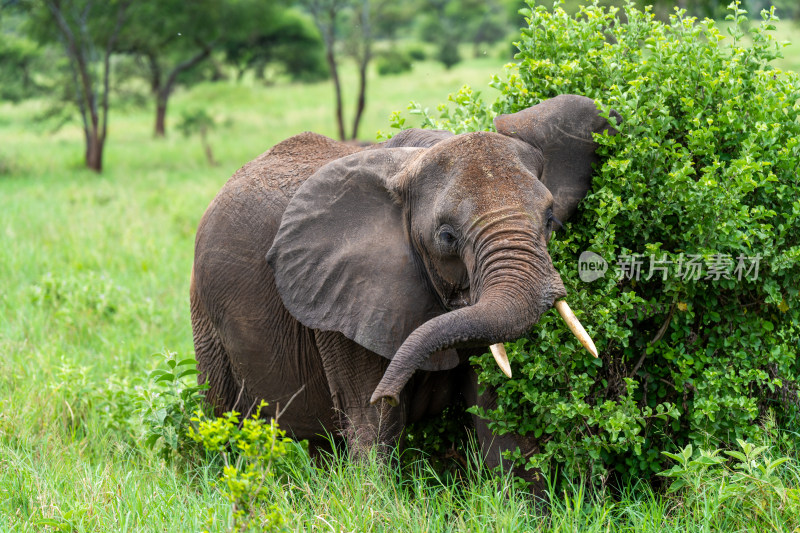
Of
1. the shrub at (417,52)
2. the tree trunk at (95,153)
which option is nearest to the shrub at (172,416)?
the tree trunk at (95,153)

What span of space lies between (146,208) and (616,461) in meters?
9.97

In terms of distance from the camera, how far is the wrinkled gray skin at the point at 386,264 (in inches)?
130

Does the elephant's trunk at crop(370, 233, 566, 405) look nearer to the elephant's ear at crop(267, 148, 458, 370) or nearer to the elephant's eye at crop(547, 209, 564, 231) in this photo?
the elephant's eye at crop(547, 209, 564, 231)

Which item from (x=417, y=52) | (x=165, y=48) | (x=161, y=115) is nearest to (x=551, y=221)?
(x=165, y=48)

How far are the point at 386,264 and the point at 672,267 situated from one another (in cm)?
113

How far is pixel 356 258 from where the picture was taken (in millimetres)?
3871

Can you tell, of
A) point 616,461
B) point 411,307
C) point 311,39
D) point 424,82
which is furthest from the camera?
point 311,39

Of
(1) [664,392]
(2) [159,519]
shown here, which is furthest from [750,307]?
(2) [159,519]

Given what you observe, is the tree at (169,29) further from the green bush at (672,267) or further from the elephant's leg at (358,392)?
the green bush at (672,267)

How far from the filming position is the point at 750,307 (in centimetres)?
397

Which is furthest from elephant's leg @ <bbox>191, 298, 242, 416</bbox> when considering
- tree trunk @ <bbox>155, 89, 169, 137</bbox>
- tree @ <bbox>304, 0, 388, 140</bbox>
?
tree trunk @ <bbox>155, 89, 169, 137</bbox>

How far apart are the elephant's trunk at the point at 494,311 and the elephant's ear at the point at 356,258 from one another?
0.52m

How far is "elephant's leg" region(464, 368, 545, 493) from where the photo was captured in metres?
3.93

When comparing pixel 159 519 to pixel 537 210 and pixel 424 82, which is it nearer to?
pixel 537 210
